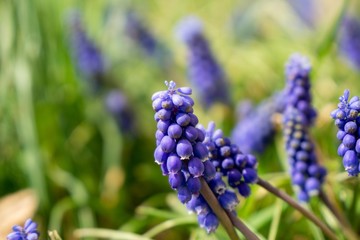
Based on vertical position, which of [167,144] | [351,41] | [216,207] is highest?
[351,41]

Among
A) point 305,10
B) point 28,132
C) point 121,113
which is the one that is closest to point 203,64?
point 121,113

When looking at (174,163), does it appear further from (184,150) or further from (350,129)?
(350,129)

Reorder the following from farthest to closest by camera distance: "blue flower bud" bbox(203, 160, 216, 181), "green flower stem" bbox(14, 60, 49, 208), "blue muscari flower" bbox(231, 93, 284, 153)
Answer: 1. "green flower stem" bbox(14, 60, 49, 208)
2. "blue muscari flower" bbox(231, 93, 284, 153)
3. "blue flower bud" bbox(203, 160, 216, 181)

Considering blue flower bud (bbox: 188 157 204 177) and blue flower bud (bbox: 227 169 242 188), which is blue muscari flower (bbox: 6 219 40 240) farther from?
blue flower bud (bbox: 227 169 242 188)

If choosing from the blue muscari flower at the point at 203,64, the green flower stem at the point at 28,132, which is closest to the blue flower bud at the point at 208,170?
the green flower stem at the point at 28,132

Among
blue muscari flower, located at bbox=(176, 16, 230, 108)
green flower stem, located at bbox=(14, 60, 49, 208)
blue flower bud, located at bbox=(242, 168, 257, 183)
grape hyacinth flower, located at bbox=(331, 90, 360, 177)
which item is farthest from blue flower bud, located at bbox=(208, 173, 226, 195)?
blue muscari flower, located at bbox=(176, 16, 230, 108)

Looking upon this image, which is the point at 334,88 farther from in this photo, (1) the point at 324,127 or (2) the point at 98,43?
(2) the point at 98,43

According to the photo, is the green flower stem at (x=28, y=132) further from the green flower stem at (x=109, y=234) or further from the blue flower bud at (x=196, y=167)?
the blue flower bud at (x=196, y=167)
